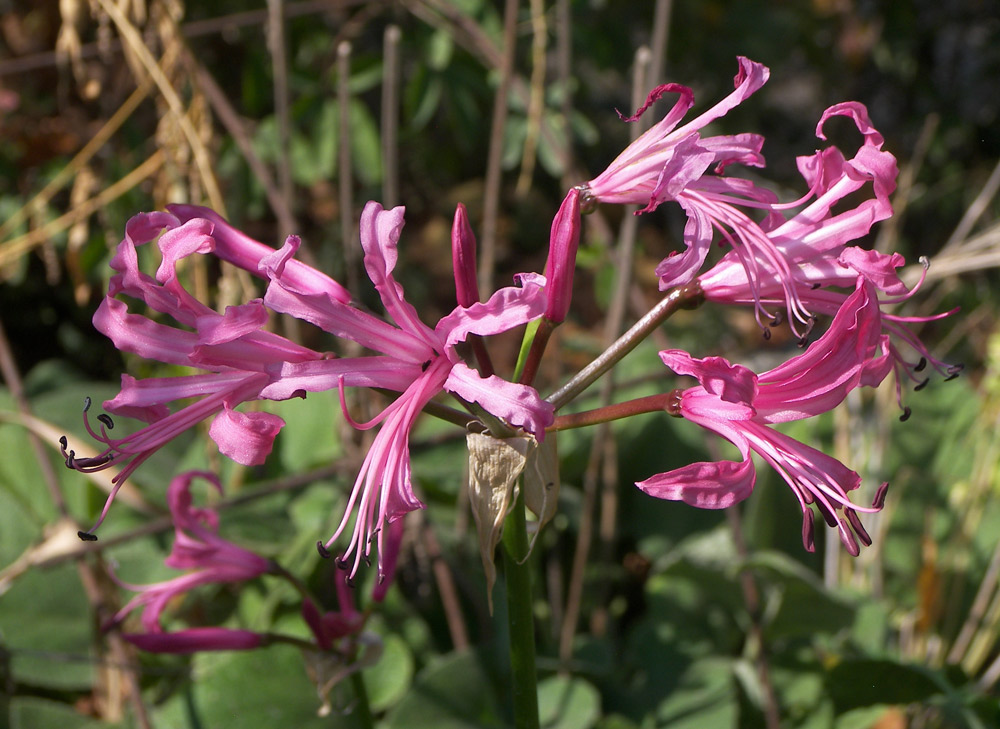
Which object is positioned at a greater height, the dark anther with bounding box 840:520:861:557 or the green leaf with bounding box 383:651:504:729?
the dark anther with bounding box 840:520:861:557

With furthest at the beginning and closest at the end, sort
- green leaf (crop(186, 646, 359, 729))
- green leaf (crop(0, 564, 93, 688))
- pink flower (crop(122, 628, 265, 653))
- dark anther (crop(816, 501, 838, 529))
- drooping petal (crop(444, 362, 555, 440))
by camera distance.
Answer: green leaf (crop(0, 564, 93, 688))
green leaf (crop(186, 646, 359, 729))
pink flower (crop(122, 628, 265, 653))
dark anther (crop(816, 501, 838, 529))
drooping petal (crop(444, 362, 555, 440))

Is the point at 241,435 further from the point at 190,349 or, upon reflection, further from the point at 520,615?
the point at 520,615

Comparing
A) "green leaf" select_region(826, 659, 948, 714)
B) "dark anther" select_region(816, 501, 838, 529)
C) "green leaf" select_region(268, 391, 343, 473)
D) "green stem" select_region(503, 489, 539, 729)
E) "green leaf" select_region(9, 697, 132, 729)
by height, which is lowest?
"green leaf" select_region(9, 697, 132, 729)

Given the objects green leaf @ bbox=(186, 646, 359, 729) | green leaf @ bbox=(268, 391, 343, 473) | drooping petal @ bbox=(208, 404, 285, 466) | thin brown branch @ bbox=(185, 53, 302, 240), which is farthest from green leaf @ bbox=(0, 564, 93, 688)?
drooping petal @ bbox=(208, 404, 285, 466)

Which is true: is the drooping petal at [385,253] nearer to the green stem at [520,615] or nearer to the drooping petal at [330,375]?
the drooping petal at [330,375]

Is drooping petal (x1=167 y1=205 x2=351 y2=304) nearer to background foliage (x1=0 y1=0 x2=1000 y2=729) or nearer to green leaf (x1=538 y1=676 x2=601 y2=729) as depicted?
background foliage (x1=0 y1=0 x2=1000 y2=729)

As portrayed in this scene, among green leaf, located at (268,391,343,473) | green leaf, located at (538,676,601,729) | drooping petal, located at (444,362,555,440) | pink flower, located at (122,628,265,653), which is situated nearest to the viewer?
drooping petal, located at (444,362,555,440)

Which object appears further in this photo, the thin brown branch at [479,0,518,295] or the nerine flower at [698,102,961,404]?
the thin brown branch at [479,0,518,295]

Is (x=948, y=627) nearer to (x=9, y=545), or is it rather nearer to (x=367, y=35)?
(x=9, y=545)
